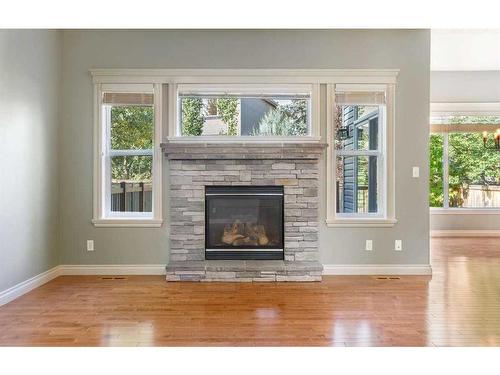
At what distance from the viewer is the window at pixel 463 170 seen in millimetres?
7984

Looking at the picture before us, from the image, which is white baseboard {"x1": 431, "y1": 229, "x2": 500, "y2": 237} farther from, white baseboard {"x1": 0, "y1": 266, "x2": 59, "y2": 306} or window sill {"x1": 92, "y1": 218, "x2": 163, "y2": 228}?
white baseboard {"x1": 0, "y1": 266, "x2": 59, "y2": 306}

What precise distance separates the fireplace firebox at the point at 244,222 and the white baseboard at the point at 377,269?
630 millimetres

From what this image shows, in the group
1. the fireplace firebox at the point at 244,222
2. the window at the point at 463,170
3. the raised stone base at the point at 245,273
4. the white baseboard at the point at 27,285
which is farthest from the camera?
Answer: the window at the point at 463,170

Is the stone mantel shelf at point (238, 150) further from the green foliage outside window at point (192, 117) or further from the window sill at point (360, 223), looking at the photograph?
the window sill at point (360, 223)

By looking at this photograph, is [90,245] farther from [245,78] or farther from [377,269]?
[377,269]

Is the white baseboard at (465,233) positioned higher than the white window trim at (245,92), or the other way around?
the white window trim at (245,92)

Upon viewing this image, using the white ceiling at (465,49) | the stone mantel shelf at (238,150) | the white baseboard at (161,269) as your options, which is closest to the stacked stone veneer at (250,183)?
the stone mantel shelf at (238,150)

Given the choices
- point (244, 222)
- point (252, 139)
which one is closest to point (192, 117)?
point (252, 139)

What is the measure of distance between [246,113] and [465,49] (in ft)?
12.8

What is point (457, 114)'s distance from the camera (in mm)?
7785

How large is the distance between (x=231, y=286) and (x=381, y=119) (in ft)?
8.49
